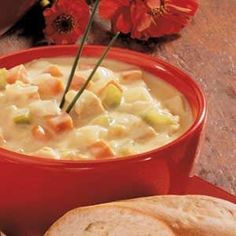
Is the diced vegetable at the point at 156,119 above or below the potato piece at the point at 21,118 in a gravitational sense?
below

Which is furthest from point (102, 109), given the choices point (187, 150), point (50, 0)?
point (50, 0)

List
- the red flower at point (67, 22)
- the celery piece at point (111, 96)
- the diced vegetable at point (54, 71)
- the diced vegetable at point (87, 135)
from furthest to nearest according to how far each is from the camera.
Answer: the red flower at point (67, 22) < the diced vegetable at point (54, 71) < the celery piece at point (111, 96) < the diced vegetable at point (87, 135)

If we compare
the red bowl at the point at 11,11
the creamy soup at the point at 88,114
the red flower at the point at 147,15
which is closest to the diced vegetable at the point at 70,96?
the creamy soup at the point at 88,114

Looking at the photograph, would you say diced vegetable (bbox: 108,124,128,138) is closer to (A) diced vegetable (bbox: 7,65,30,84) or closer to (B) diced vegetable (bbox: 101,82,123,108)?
(B) diced vegetable (bbox: 101,82,123,108)

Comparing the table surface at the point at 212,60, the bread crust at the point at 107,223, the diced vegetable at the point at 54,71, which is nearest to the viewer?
the bread crust at the point at 107,223

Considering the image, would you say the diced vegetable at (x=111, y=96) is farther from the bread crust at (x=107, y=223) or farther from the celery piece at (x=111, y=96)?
the bread crust at (x=107, y=223)

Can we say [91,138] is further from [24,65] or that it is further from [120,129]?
[24,65]

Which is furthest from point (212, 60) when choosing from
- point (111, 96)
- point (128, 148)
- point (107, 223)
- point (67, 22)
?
point (107, 223)

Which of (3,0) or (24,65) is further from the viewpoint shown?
(3,0)
